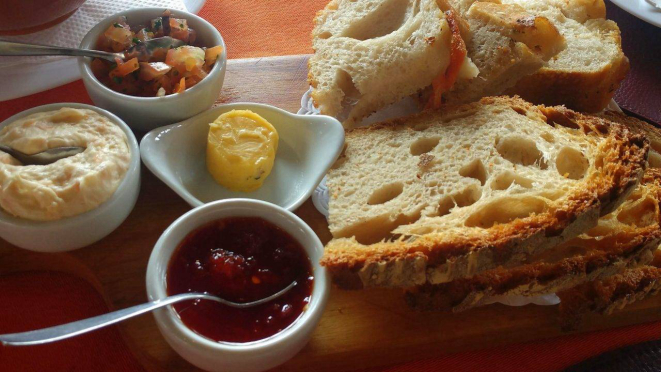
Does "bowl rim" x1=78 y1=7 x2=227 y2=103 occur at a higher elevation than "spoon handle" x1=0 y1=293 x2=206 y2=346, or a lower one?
higher

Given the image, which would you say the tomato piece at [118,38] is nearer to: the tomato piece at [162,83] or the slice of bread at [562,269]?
the tomato piece at [162,83]

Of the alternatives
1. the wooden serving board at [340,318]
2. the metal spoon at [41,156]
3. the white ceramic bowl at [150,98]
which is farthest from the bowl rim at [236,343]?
the white ceramic bowl at [150,98]

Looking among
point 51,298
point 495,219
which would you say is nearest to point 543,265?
point 495,219

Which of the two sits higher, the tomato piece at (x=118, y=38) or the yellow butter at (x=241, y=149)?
the tomato piece at (x=118, y=38)

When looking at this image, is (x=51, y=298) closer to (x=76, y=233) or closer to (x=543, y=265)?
(x=76, y=233)

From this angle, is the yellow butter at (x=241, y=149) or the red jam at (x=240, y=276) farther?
the yellow butter at (x=241, y=149)

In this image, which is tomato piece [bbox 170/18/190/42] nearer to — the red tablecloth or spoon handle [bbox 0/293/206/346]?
the red tablecloth

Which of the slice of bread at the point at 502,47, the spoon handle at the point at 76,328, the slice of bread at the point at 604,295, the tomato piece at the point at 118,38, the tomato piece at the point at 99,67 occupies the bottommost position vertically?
the slice of bread at the point at 604,295

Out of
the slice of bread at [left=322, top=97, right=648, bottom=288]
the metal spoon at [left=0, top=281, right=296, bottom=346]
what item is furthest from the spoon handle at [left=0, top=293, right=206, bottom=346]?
the slice of bread at [left=322, top=97, right=648, bottom=288]
